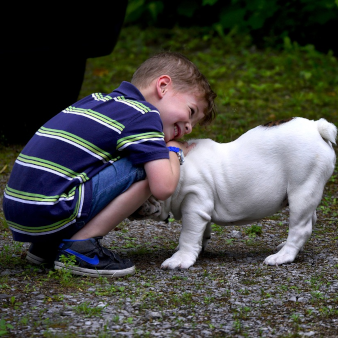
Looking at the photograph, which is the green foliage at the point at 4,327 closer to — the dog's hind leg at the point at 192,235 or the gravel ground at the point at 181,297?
the gravel ground at the point at 181,297

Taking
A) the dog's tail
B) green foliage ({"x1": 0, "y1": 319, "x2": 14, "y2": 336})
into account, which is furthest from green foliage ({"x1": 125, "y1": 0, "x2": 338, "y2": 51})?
green foliage ({"x1": 0, "y1": 319, "x2": 14, "y2": 336})

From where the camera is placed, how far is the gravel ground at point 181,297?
2.30 meters

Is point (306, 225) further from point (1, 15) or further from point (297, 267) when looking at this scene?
point (1, 15)

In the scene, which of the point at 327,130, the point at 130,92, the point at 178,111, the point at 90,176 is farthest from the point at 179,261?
the point at 327,130

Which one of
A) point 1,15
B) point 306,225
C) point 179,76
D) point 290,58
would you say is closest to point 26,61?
point 1,15

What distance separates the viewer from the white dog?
3.16 m

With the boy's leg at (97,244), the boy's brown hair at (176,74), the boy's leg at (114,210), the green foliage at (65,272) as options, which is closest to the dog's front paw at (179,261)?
the boy's leg at (97,244)

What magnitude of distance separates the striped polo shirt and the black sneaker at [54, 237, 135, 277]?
116mm

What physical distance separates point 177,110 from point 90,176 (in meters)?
0.61

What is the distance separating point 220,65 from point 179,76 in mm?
5834

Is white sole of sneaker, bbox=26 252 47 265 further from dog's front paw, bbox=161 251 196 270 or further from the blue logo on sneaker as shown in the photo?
dog's front paw, bbox=161 251 196 270

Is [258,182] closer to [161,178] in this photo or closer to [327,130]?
[327,130]

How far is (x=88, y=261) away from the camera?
2.93 metres

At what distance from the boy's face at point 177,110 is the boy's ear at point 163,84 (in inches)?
0.5
